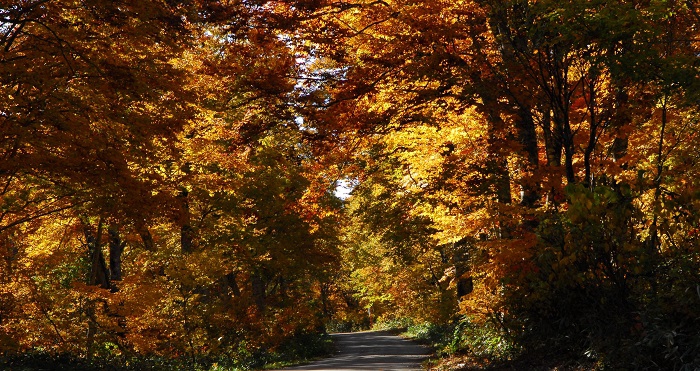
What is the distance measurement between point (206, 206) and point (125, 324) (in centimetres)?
694

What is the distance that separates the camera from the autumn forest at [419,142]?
7.21 meters

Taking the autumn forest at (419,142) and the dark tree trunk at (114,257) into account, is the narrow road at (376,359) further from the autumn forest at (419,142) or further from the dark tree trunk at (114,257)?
the dark tree trunk at (114,257)

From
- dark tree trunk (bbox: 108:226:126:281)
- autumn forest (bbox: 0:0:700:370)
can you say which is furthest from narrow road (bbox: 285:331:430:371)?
dark tree trunk (bbox: 108:226:126:281)

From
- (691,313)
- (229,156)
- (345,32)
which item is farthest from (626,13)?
(229,156)

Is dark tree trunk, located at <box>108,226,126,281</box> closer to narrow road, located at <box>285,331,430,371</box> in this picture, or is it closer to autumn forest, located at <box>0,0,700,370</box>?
autumn forest, located at <box>0,0,700,370</box>

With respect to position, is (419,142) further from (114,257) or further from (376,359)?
(114,257)

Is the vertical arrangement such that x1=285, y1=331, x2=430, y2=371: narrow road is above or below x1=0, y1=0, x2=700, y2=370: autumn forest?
below

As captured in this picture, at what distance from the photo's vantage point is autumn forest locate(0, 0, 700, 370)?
7207 millimetres

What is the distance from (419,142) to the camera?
14922mm

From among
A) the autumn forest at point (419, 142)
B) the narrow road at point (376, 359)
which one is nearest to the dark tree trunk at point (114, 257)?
the autumn forest at point (419, 142)

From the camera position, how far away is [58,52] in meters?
10.7

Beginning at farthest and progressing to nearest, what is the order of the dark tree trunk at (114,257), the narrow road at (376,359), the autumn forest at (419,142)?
the dark tree trunk at (114,257)
the narrow road at (376,359)
the autumn forest at (419,142)

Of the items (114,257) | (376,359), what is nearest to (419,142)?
(376,359)

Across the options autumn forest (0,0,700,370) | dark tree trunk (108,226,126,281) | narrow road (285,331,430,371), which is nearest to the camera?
autumn forest (0,0,700,370)
